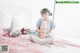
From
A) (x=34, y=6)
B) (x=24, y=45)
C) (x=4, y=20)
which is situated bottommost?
(x=24, y=45)

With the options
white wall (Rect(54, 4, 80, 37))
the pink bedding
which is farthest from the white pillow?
white wall (Rect(54, 4, 80, 37))

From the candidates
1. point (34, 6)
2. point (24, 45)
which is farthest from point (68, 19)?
point (24, 45)

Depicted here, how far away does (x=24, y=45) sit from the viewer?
1.37 m

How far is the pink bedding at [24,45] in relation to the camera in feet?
4.41

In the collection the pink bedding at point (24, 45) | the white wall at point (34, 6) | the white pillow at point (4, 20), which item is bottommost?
the pink bedding at point (24, 45)

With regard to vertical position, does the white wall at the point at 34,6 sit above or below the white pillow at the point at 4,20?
above

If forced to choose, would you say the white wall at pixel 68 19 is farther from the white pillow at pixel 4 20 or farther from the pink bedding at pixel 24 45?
the white pillow at pixel 4 20

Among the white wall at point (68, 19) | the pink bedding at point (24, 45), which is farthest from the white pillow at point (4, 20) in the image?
the white wall at point (68, 19)

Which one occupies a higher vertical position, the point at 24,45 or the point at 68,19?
the point at 68,19

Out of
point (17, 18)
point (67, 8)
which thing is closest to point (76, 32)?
point (67, 8)

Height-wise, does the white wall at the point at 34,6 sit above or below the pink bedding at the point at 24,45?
above

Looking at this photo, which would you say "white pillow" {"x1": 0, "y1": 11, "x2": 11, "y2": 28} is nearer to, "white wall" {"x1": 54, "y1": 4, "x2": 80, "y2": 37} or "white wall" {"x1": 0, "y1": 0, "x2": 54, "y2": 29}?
"white wall" {"x1": 0, "y1": 0, "x2": 54, "y2": 29}

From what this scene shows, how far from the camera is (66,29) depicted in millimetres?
1392

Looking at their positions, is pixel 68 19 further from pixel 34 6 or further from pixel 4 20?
pixel 4 20
